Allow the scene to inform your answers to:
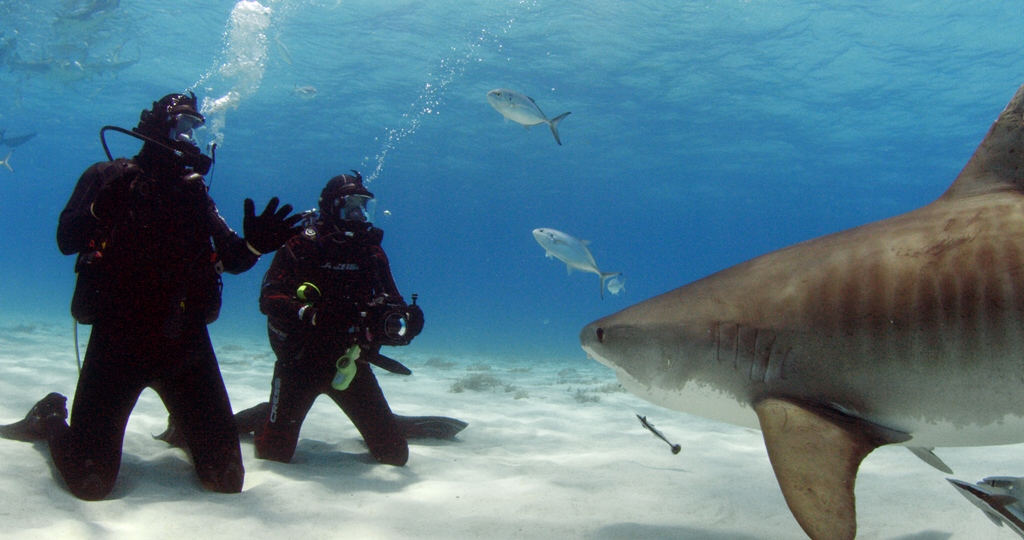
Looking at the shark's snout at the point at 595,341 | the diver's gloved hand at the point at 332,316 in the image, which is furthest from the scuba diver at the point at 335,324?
the shark's snout at the point at 595,341

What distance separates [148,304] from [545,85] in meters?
25.7

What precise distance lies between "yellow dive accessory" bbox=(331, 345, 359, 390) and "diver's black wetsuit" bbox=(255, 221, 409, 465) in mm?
145

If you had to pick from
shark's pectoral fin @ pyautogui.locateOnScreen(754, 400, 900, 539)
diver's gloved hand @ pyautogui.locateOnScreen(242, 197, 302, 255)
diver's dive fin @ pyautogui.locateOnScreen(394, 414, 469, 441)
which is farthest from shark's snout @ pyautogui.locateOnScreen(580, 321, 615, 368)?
diver's dive fin @ pyautogui.locateOnScreen(394, 414, 469, 441)

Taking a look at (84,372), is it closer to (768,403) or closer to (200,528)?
(200,528)

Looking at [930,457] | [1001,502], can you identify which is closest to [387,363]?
[930,457]

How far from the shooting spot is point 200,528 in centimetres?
260

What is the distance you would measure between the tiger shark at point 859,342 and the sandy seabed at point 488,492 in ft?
3.45

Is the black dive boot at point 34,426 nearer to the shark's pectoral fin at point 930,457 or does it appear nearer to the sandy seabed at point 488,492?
the sandy seabed at point 488,492

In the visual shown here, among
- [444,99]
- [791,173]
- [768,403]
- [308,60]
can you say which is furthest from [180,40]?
[791,173]

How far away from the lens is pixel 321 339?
4.18 meters

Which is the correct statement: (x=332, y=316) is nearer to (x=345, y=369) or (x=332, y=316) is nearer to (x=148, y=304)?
(x=345, y=369)

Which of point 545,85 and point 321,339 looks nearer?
point 321,339

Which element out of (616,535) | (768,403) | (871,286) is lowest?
(616,535)

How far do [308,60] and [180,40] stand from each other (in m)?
5.14
